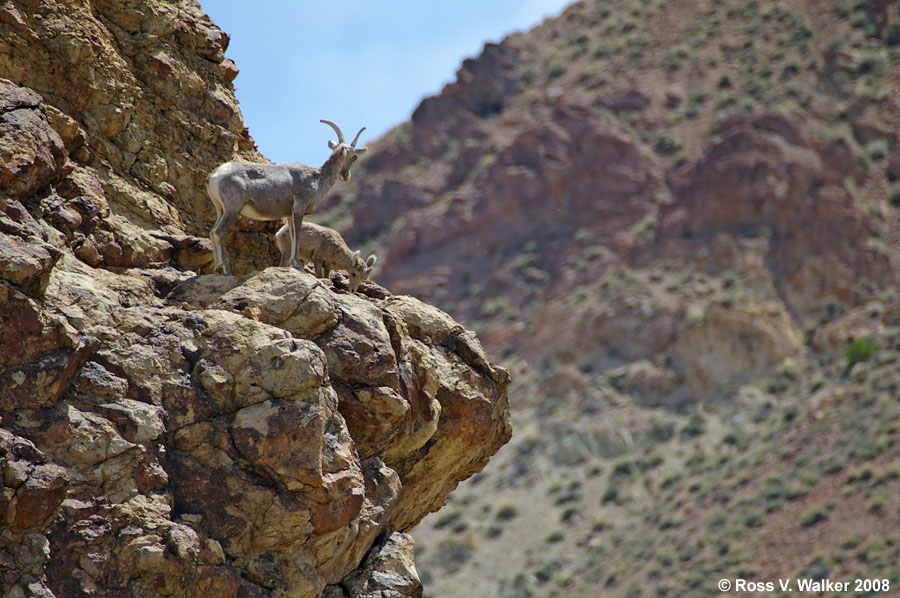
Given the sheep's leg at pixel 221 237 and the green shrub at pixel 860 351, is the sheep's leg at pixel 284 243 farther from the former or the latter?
the green shrub at pixel 860 351

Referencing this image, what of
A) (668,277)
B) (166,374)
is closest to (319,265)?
(166,374)

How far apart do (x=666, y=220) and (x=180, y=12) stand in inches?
1814

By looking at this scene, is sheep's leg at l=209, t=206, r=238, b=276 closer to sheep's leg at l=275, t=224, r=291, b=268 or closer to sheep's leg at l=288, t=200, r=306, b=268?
sheep's leg at l=288, t=200, r=306, b=268

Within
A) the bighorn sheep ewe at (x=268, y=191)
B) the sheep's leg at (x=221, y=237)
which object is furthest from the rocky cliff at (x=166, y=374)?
the bighorn sheep ewe at (x=268, y=191)

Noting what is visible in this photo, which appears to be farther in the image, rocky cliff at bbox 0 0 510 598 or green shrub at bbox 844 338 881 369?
green shrub at bbox 844 338 881 369

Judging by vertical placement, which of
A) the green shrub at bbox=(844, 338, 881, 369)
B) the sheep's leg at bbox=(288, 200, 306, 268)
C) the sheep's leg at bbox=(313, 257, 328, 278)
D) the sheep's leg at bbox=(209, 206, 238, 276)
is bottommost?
the sheep's leg at bbox=(209, 206, 238, 276)

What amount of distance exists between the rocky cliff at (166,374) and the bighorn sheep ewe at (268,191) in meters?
0.63

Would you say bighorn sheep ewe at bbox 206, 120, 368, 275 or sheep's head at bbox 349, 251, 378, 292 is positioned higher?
sheep's head at bbox 349, 251, 378, 292

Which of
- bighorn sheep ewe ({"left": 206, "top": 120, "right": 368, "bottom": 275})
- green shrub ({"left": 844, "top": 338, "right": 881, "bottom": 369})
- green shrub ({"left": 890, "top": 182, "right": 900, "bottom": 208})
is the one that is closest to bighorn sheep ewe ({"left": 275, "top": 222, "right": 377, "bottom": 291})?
bighorn sheep ewe ({"left": 206, "top": 120, "right": 368, "bottom": 275})

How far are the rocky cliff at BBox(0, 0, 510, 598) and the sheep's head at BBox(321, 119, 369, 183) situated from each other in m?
1.30

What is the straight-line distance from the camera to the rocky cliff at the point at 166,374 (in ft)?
27.6

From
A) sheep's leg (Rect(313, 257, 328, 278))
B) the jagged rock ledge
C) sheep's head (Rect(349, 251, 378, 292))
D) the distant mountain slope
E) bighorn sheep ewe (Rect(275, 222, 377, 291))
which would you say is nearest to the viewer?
the jagged rock ledge

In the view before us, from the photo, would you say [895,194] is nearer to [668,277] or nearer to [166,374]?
[668,277]

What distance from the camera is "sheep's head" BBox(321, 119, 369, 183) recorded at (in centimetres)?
1212
